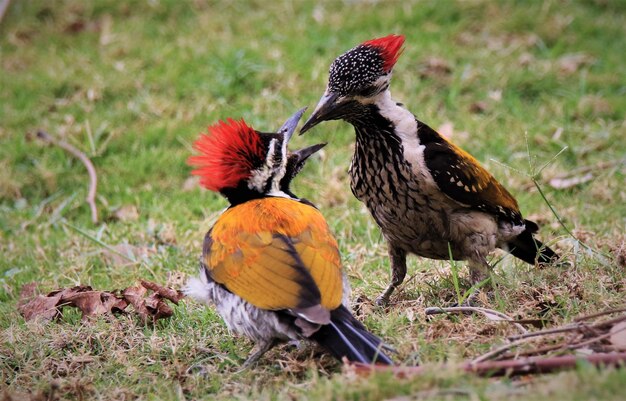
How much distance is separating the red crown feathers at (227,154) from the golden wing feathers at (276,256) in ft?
0.57

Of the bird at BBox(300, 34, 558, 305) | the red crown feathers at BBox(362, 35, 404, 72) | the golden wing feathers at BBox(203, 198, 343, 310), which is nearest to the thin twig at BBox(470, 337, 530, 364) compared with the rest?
the golden wing feathers at BBox(203, 198, 343, 310)

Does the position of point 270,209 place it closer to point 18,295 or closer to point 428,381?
point 428,381

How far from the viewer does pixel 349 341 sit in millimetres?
3766

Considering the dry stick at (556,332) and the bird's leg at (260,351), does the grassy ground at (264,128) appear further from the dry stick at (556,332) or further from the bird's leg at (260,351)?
the dry stick at (556,332)

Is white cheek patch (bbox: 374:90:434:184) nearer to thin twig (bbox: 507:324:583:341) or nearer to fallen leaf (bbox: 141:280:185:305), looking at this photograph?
thin twig (bbox: 507:324:583:341)

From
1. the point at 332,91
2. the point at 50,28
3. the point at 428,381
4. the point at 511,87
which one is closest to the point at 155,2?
the point at 50,28

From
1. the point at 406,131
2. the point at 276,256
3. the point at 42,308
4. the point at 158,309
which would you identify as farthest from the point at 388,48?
the point at 42,308

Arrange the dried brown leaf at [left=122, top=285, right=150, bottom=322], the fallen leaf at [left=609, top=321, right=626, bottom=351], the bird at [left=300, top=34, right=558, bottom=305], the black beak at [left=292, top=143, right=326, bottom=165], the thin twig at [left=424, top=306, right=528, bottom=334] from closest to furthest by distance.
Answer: the fallen leaf at [left=609, top=321, right=626, bottom=351]
the thin twig at [left=424, top=306, right=528, bottom=334]
the bird at [left=300, top=34, right=558, bottom=305]
the dried brown leaf at [left=122, top=285, right=150, bottom=322]
the black beak at [left=292, top=143, right=326, bottom=165]

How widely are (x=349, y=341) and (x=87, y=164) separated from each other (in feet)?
14.7

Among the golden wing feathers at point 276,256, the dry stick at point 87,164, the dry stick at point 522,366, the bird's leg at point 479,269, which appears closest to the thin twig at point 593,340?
the dry stick at point 522,366

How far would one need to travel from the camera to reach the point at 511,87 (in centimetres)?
838

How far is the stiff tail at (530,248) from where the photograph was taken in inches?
203

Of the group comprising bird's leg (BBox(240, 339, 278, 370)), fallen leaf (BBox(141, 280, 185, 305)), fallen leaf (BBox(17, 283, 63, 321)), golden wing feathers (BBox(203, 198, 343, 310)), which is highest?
golden wing feathers (BBox(203, 198, 343, 310))

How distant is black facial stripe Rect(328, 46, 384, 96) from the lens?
15.1 feet
